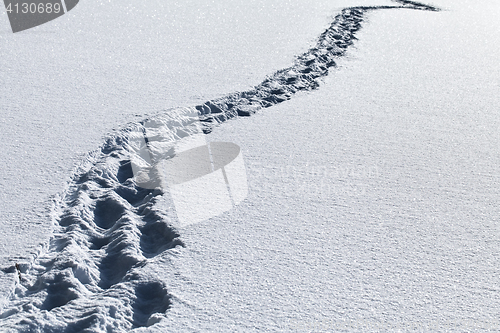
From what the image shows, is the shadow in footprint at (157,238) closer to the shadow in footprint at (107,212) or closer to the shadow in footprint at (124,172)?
the shadow in footprint at (107,212)

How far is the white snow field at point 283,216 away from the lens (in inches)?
50.1

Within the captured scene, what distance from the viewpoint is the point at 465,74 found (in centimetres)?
307

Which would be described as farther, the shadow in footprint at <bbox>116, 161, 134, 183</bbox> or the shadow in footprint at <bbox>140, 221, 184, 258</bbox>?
the shadow in footprint at <bbox>116, 161, 134, 183</bbox>

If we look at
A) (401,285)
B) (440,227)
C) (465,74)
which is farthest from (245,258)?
(465,74)

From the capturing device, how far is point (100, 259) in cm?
148

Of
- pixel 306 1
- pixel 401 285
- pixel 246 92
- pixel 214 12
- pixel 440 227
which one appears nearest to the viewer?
pixel 401 285

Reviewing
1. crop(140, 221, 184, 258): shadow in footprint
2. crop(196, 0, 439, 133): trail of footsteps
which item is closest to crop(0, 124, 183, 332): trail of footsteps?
crop(140, 221, 184, 258): shadow in footprint

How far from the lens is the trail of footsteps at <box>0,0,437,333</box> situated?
1239mm

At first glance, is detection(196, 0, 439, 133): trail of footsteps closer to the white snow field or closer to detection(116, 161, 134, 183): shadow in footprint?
the white snow field

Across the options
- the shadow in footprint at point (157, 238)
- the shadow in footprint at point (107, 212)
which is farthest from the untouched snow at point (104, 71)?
the shadow in footprint at point (157, 238)

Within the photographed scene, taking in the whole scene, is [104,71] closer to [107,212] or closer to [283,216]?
[107,212]

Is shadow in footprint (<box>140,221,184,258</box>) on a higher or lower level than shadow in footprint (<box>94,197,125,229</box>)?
lower

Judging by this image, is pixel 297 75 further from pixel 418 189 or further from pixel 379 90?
pixel 418 189

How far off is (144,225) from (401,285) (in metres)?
0.79
